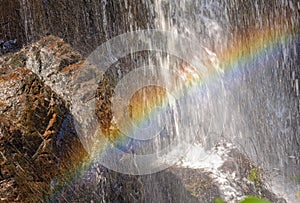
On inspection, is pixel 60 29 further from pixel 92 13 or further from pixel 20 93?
pixel 20 93

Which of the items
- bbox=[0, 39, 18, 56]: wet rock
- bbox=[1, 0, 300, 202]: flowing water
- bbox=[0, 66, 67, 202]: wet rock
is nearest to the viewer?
bbox=[0, 66, 67, 202]: wet rock

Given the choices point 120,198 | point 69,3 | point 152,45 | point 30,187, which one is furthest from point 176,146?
point 30,187

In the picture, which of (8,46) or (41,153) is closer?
(41,153)

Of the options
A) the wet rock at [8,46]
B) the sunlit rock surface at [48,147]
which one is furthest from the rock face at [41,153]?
the wet rock at [8,46]

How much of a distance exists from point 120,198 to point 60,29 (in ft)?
11.4

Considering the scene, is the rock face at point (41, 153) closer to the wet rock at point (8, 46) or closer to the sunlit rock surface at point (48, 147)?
the sunlit rock surface at point (48, 147)

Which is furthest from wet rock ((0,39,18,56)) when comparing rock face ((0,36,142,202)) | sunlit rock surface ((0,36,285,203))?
rock face ((0,36,142,202))

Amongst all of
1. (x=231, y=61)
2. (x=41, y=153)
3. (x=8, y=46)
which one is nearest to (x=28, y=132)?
(x=41, y=153)

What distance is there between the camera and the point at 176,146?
19.1 ft

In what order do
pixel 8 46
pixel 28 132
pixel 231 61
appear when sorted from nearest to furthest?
1. pixel 28 132
2. pixel 8 46
3. pixel 231 61

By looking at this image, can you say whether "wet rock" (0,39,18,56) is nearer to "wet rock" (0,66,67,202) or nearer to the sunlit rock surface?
the sunlit rock surface

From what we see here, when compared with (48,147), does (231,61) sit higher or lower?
lower

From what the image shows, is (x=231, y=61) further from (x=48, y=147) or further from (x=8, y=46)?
(x=48, y=147)

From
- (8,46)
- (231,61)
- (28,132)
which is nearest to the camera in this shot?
(28,132)
